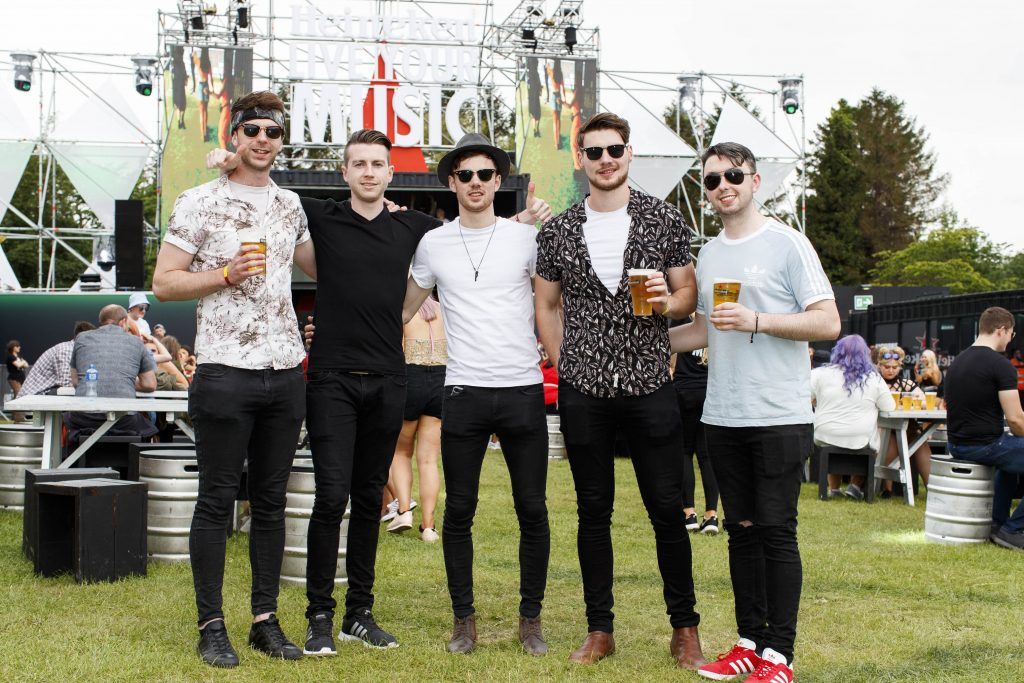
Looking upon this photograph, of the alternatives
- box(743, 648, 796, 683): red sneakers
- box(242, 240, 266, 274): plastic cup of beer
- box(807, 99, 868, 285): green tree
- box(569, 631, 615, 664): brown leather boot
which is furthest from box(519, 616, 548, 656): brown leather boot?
box(807, 99, 868, 285): green tree

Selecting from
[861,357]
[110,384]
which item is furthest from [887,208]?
[110,384]

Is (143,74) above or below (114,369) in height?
above

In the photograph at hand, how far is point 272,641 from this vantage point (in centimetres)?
398

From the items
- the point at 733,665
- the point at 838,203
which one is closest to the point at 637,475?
the point at 733,665

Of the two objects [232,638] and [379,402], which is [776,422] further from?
[232,638]

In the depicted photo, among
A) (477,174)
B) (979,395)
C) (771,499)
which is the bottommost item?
(771,499)

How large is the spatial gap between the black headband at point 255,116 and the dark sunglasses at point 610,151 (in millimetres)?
1191

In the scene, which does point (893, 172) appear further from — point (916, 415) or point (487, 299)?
point (487, 299)

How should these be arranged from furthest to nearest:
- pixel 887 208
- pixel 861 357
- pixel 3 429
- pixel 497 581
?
1. pixel 887 208
2. pixel 861 357
3. pixel 3 429
4. pixel 497 581

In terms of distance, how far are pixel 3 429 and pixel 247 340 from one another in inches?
175

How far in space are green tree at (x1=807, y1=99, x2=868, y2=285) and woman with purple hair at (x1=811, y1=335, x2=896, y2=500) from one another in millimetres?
40769

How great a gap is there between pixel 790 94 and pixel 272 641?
26.9 meters

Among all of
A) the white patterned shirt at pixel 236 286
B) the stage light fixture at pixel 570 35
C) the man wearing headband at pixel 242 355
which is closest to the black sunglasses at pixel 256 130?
the man wearing headband at pixel 242 355

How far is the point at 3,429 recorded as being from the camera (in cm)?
737
